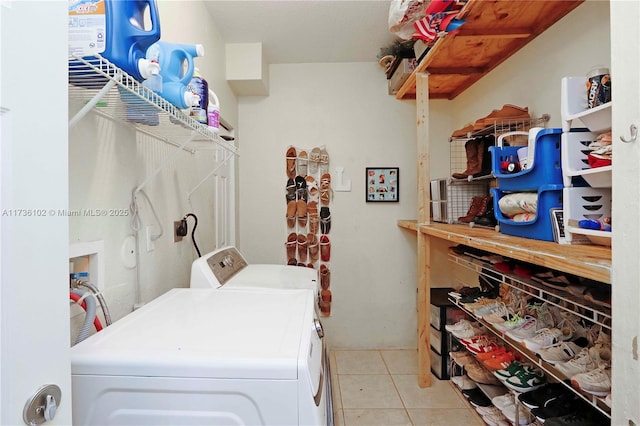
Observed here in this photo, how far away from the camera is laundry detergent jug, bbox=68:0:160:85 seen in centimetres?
68

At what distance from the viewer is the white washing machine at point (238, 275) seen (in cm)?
145

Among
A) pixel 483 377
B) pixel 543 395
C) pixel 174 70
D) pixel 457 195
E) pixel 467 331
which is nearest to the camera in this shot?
pixel 174 70

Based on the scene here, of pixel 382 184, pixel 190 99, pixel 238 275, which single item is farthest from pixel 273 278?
pixel 382 184

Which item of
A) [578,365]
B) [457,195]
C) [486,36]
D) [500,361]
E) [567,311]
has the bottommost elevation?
[500,361]

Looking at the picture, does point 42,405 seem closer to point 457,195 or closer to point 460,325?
point 460,325

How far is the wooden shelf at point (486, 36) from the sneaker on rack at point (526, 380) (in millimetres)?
1753

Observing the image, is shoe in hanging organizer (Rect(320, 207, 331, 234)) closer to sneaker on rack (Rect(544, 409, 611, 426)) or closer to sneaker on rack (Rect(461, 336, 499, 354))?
sneaker on rack (Rect(461, 336, 499, 354))

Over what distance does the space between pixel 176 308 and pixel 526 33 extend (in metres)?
2.22

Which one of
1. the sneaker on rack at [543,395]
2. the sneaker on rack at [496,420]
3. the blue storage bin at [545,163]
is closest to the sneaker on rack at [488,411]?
the sneaker on rack at [496,420]

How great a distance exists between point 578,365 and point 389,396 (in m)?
1.28

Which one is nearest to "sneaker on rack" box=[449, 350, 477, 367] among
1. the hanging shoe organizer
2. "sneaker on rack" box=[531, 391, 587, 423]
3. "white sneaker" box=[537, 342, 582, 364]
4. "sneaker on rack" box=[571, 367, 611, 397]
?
"sneaker on rack" box=[531, 391, 587, 423]

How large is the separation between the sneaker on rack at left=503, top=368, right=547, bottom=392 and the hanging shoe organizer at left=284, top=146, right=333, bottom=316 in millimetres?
1602

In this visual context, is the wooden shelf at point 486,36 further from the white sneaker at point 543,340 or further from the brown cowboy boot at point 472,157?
the white sneaker at point 543,340

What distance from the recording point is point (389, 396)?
2154 millimetres
